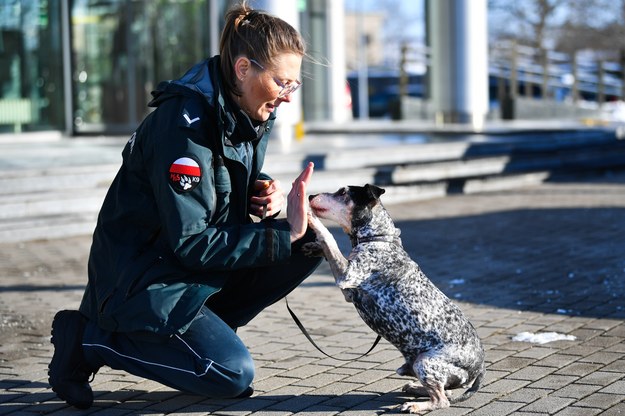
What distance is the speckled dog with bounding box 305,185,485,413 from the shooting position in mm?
4500

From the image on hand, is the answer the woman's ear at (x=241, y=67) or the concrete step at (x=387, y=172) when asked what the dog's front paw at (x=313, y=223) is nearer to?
the woman's ear at (x=241, y=67)

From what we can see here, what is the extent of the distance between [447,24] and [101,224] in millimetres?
18452

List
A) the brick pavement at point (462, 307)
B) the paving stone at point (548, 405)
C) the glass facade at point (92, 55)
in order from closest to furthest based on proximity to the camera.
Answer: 1. the paving stone at point (548, 405)
2. the brick pavement at point (462, 307)
3. the glass facade at point (92, 55)

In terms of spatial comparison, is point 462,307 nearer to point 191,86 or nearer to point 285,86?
point 285,86

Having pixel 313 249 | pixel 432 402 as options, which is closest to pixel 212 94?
pixel 313 249

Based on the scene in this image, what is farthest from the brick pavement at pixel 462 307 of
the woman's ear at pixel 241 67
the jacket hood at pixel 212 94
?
the woman's ear at pixel 241 67

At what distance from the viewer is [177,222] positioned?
431 centimetres

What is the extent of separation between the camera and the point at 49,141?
17844 mm

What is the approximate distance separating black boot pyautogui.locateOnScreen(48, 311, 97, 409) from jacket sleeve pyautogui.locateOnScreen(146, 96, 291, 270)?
66 centimetres

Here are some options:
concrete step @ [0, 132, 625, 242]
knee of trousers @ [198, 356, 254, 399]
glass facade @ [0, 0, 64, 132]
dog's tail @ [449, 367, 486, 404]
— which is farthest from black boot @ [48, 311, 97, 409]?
glass facade @ [0, 0, 64, 132]

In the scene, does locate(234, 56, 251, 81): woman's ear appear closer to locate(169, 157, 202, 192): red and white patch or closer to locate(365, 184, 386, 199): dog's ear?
locate(169, 157, 202, 192): red and white patch

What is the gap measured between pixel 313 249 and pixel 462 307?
8.35 ft

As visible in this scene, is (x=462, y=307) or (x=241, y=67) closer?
(x=241, y=67)

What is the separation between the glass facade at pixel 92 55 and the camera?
17.8m
